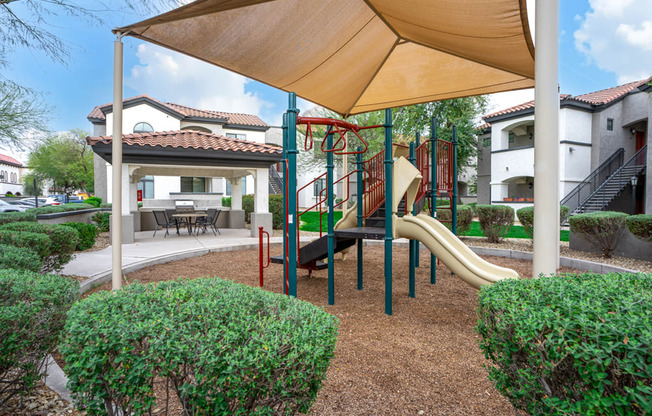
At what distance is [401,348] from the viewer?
3645mm

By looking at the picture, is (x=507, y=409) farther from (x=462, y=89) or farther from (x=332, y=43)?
(x=462, y=89)

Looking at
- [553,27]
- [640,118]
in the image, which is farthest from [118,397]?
[640,118]

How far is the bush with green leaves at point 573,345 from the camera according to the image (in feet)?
4.30

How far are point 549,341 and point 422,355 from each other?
222 cm

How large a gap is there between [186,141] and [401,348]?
11084 millimetres

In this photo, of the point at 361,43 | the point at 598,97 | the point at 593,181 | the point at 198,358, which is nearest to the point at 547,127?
the point at 198,358

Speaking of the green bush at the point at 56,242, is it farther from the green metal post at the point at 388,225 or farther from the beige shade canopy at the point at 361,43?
the green metal post at the point at 388,225

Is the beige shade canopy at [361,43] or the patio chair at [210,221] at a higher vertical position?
the beige shade canopy at [361,43]

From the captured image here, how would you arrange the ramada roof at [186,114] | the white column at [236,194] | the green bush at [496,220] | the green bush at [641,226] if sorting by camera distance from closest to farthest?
the green bush at [641,226] → the green bush at [496,220] → the white column at [236,194] → the ramada roof at [186,114]

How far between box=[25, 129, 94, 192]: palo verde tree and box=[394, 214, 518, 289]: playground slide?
42.0 m

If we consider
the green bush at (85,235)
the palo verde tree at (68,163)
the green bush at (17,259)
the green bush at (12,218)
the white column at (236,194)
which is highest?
the palo verde tree at (68,163)

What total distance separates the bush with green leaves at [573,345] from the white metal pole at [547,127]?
0.94m

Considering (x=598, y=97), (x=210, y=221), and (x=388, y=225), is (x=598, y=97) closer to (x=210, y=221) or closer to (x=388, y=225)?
(x=388, y=225)

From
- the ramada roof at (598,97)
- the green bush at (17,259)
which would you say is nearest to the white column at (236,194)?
the green bush at (17,259)
